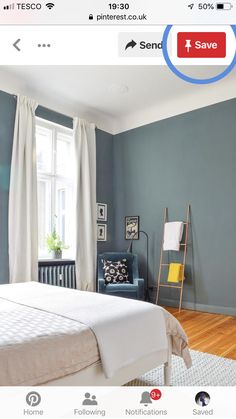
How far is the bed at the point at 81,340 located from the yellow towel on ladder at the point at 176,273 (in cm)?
210

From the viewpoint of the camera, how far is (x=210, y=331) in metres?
2.91

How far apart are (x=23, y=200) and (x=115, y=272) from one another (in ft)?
4.84

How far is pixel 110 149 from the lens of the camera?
4906mm

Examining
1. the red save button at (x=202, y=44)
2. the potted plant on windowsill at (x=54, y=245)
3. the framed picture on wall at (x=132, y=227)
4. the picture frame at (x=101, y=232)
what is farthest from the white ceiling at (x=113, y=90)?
the red save button at (x=202, y=44)

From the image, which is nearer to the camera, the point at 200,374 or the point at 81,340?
the point at 81,340

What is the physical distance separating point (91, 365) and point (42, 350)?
265 mm

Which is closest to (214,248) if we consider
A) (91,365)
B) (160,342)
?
(160,342)

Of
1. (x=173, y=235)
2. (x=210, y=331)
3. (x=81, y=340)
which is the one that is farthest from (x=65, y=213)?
(x=81, y=340)

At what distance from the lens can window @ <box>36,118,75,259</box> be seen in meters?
4.08

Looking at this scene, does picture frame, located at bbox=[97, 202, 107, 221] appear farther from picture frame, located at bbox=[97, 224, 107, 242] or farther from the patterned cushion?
A: the patterned cushion

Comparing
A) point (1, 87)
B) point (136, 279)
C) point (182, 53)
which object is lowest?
point (136, 279)

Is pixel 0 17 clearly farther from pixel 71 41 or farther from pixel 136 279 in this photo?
pixel 136 279
